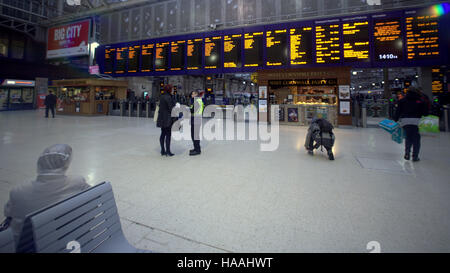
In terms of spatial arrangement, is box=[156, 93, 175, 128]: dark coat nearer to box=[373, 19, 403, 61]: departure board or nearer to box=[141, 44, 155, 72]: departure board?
box=[373, 19, 403, 61]: departure board

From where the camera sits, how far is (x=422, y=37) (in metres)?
7.23

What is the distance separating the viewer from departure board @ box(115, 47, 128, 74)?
39.0 ft

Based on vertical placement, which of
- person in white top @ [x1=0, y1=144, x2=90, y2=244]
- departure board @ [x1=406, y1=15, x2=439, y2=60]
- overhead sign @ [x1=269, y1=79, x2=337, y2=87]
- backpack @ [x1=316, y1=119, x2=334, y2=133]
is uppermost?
departure board @ [x1=406, y1=15, x2=439, y2=60]

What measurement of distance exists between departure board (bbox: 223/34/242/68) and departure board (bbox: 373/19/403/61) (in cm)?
521

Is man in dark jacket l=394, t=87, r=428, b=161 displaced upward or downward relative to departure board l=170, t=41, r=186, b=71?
downward

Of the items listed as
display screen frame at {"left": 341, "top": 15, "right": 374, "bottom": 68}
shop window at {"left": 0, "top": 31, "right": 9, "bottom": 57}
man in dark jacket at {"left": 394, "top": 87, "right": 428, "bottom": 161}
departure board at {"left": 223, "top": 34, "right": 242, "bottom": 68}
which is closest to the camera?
man in dark jacket at {"left": 394, "top": 87, "right": 428, "bottom": 161}

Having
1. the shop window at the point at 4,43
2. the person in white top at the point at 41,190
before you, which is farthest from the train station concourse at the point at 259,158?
the shop window at the point at 4,43

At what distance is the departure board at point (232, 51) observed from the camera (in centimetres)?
943

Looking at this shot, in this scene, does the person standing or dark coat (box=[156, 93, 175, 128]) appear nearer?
dark coat (box=[156, 93, 175, 128])

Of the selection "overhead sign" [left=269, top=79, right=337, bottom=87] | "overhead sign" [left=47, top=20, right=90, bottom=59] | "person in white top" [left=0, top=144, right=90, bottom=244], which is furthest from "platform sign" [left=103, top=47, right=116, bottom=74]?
"person in white top" [left=0, top=144, right=90, bottom=244]

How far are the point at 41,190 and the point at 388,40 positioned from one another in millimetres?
10174

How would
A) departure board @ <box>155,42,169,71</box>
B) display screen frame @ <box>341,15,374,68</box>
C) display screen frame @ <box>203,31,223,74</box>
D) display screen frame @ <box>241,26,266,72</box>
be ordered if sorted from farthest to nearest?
departure board @ <box>155,42,169,71</box> → display screen frame @ <box>203,31,223,74</box> → display screen frame @ <box>241,26,266,72</box> → display screen frame @ <box>341,15,374,68</box>

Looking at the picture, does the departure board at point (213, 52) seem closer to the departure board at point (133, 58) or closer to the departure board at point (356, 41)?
the departure board at point (133, 58)

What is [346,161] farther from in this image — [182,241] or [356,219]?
[182,241]
